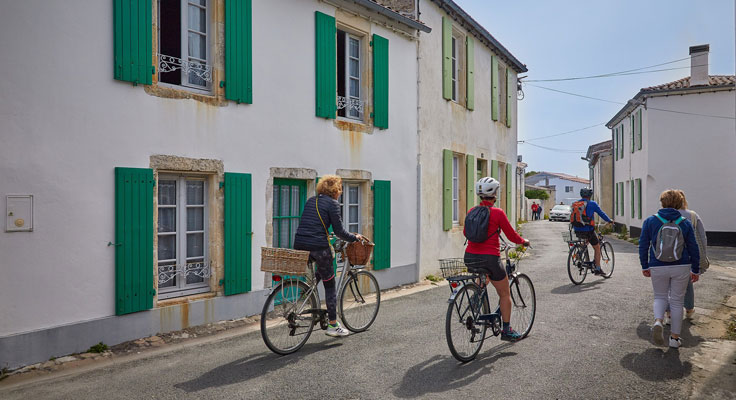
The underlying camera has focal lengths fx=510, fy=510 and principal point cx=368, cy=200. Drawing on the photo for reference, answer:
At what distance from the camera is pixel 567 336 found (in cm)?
565

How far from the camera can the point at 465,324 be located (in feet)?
15.4

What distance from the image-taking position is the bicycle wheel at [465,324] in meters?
4.58

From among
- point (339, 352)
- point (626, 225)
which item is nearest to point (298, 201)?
point (339, 352)

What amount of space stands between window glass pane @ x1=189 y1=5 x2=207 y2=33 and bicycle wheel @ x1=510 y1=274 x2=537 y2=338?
4.97 metres

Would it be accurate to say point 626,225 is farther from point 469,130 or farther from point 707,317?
point 707,317

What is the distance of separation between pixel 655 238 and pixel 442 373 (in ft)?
8.59

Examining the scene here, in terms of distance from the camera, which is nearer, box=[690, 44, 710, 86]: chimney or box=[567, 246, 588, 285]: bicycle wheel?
box=[567, 246, 588, 285]: bicycle wheel

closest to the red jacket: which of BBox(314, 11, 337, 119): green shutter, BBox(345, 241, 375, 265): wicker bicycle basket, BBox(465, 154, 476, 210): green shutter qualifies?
BBox(345, 241, 375, 265): wicker bicycle basket

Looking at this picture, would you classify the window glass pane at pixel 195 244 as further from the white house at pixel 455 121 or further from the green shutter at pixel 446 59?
the green shutter at pixel 446 59

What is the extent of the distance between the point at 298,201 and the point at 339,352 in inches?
128

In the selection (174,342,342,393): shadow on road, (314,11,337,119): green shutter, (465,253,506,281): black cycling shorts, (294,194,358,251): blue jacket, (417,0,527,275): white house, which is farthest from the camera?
(417,0,527,275): white house

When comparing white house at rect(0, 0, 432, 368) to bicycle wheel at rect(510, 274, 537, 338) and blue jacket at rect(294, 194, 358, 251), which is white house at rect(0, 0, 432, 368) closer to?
blue jacket at rect(294, 194, 358, 251)

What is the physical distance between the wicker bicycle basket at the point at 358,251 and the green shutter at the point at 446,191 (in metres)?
5.95

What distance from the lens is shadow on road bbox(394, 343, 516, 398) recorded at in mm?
4109
